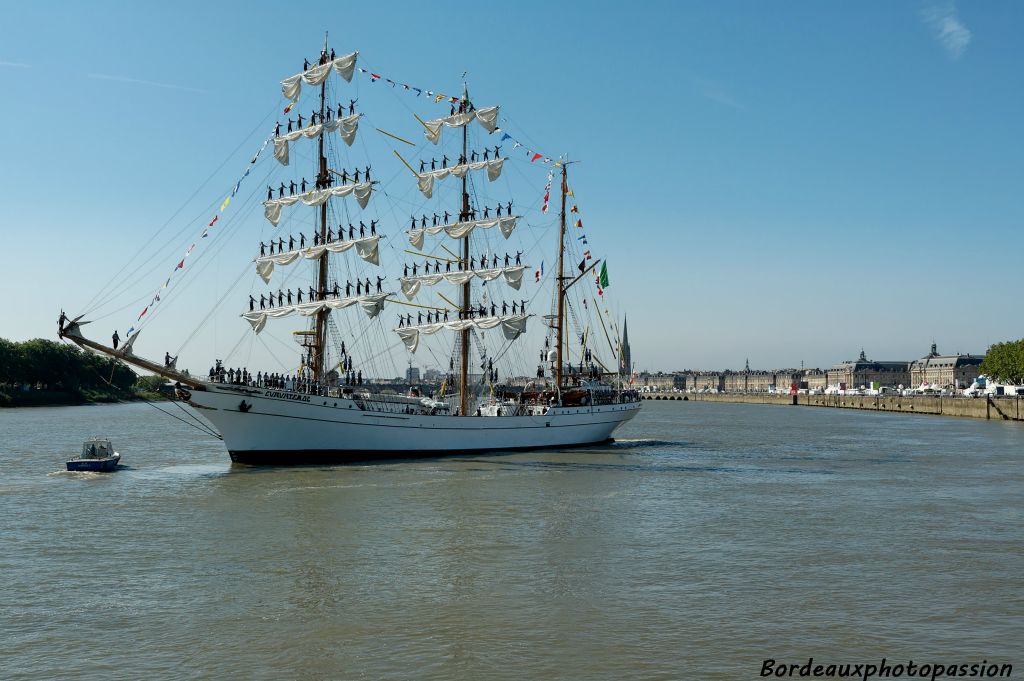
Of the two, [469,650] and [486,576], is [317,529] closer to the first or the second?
[486,576]

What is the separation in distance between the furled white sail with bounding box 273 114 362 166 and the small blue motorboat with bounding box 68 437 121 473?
1990cm

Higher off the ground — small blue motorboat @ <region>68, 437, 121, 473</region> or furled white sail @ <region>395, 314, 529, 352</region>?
furled white sail @ <region>395, 314, 529, 352</region>

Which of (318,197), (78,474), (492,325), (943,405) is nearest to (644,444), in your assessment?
(492,325)

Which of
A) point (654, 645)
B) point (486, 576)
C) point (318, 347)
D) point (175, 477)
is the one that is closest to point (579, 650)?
point (654, 645)

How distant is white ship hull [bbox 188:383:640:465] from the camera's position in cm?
4381

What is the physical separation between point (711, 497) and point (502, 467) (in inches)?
554

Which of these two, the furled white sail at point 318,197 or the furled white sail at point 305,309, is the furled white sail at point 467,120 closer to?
the furled white sail at point 318,197

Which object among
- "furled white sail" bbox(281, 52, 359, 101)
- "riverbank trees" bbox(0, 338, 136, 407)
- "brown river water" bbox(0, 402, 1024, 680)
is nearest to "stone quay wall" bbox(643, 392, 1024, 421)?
"brown river water" bbox(0, 402, 1024, 680)

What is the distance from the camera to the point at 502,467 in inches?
1790

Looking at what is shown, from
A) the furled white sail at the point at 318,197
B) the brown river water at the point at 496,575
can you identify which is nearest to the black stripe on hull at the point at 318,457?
the brown river water at the point at 496,575

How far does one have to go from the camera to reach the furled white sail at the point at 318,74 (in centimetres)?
5287

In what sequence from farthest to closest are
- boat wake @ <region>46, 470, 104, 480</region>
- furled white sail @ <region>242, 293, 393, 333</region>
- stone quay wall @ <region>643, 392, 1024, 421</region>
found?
1. stone quay wall @ <region>643, 392, 1024, 421</region>
2. furled white sail @ <region>242, 293, 393, 333</region>
3. boat wake @ <region>46, 470, 104, 480</region>

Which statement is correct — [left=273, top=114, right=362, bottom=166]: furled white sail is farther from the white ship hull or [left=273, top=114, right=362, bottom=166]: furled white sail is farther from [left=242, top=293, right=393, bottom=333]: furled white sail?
the white ship hull

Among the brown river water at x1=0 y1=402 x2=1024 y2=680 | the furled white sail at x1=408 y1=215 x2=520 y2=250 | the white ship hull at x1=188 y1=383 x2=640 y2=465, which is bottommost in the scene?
the brown river water at x1=0 y1=402 x2=1024 y2=680
